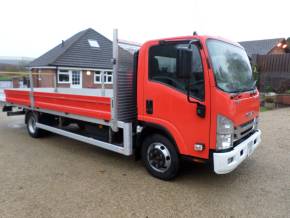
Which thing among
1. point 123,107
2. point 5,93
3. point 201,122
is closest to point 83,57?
point 5,93

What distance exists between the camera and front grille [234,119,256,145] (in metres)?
3.16

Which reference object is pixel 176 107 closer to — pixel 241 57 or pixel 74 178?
pixel 241 57

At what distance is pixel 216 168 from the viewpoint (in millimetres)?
2947

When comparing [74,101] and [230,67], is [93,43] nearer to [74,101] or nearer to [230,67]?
[74,101]

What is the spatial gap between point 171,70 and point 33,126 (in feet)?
15.6

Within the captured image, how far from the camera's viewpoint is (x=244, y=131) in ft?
11.3

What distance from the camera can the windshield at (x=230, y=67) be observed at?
9.79ft

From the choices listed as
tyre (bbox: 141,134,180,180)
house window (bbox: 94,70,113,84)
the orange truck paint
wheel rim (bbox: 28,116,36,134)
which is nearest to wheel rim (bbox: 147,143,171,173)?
tyre (bbox: 141,134,180,180)

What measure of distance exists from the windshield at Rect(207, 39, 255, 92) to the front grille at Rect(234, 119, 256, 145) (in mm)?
548

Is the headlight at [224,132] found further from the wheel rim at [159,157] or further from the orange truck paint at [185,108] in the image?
the wheel rim at [159,157]

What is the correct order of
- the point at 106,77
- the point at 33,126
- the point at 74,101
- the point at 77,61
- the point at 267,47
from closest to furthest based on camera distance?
1. the point at 74,101
2. the point at 106,77
3. the point at 33,126
4. the point at 77,61
5. the point at 267,47

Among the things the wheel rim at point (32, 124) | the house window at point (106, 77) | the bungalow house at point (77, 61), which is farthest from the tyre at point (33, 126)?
the bungalow house at point (77, 61)

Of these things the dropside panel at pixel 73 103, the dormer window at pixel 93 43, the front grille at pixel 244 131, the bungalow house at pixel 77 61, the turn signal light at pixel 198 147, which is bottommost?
the turn signal light at pixel 198 147

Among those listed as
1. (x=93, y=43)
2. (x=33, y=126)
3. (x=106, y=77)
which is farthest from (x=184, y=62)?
(x=93, y=43)
